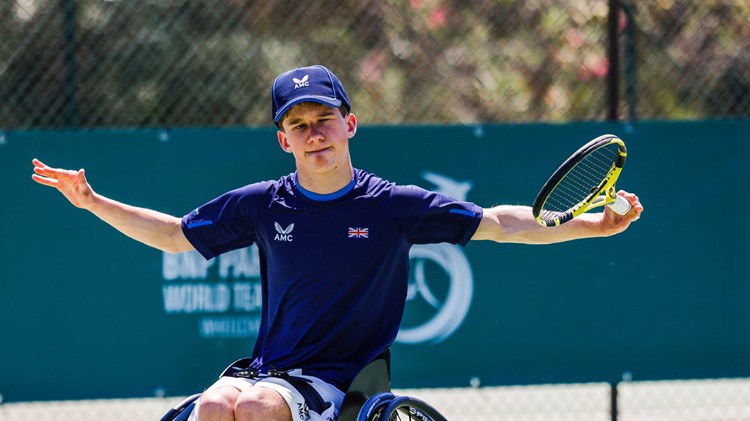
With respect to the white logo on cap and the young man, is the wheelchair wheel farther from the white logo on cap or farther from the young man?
the white logo on cap

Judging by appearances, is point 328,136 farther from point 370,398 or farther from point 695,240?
point 695,240

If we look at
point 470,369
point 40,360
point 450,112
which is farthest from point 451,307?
point 450,112

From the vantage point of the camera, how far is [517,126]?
613cm

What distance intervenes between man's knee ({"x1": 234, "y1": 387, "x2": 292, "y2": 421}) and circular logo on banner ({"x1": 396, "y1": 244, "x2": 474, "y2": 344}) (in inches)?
102

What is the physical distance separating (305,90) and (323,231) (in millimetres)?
458

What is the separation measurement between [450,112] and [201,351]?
13.7 feet

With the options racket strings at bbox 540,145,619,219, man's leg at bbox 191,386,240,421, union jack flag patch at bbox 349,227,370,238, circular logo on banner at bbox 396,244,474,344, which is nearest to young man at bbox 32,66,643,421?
union jack flag patch at bbox 349,227,370,238

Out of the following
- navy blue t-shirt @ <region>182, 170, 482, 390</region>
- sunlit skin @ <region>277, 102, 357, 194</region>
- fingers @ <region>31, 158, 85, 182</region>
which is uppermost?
sunlit skin @ <region>277, 102, 357, 194</region>

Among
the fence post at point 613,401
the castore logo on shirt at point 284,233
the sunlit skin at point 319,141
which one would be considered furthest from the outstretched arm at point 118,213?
the fence post at point 613,401

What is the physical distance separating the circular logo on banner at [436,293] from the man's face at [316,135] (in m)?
2.28

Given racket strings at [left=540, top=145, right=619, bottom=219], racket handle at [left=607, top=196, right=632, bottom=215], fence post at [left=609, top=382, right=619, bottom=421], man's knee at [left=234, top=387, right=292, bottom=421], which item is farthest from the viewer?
fence post at [left=609, top=382, right=619, bottom=421]

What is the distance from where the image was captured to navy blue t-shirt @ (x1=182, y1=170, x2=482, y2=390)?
12.5 feet

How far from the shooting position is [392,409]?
11.5 feet

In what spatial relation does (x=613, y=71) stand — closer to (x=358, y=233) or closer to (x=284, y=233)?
(x=358, y=233)
